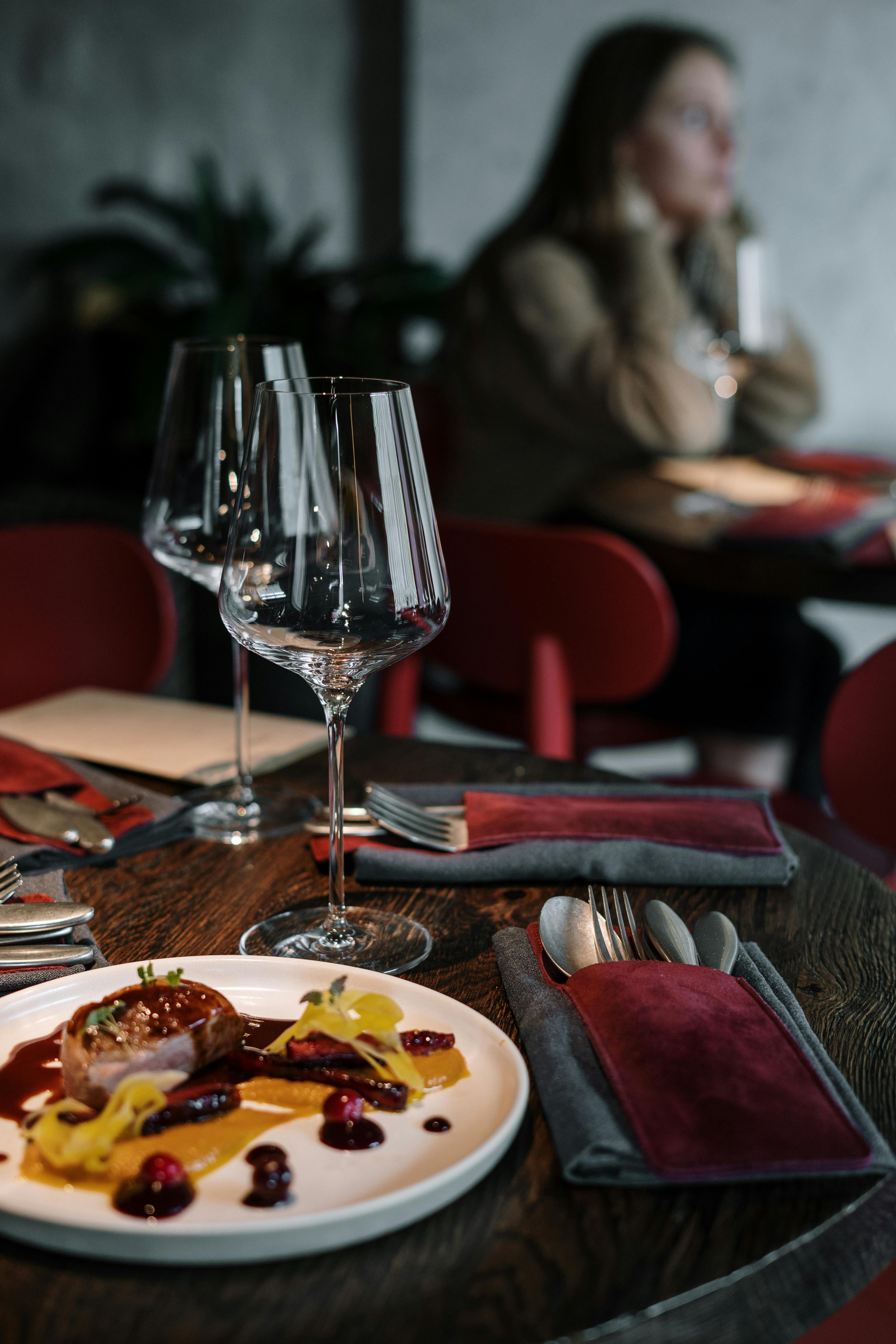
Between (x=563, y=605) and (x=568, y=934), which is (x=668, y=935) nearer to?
(x=568, y=934)

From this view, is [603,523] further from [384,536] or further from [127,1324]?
[127,1324]

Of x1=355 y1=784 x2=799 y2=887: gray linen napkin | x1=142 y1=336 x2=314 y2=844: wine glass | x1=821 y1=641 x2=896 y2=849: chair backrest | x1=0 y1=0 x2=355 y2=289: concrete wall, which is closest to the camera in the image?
x1=355 y1=784 x2=799 y2=887: gray linen napkin

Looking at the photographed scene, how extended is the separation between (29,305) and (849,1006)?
3.64m

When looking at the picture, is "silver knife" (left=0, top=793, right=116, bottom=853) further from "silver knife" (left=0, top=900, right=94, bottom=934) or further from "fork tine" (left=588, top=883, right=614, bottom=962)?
"fork tine" (left=588, top=883, right=614, bottom=962)

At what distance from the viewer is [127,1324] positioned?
15.4 inches

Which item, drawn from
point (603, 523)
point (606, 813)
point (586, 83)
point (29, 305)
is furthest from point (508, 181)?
point (606, 813)

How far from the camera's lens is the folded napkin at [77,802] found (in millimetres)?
794

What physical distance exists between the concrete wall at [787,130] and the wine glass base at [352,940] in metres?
3.35

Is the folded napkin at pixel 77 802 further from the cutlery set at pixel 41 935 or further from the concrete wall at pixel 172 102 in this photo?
the concrete wall at pixel 172 102

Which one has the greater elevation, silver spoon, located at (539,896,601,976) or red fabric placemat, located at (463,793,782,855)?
silver spoon, located at (539,896,601,976)

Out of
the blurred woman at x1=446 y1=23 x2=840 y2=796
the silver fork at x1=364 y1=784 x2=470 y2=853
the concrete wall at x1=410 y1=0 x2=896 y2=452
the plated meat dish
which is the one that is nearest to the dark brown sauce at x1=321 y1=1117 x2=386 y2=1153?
the plated meat dish

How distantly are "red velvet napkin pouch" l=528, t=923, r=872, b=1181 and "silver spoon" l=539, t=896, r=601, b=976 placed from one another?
37 millimetres

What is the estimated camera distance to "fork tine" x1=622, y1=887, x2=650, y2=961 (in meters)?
0.64

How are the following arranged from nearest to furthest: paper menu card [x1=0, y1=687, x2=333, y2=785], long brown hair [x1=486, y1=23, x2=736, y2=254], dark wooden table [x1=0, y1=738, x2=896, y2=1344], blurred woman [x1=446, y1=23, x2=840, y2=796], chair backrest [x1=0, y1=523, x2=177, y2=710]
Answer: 1. dark wooden table [x1=0, y1=738, x2=896, y2=1344]
2. paper menu card [x1=0, y1=687, x2=333, y2=785]
3. chair backrest [x1=0, y1=523, x2=177, y2=710]
4. blurred woman [x1=446, y1=23, x2=840, y2=796]
5. long brown hair [x1=486, y1=23, x2=736, y2=254]
